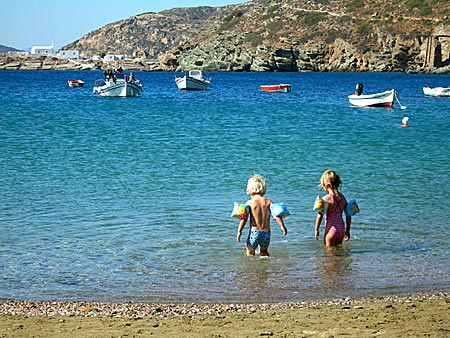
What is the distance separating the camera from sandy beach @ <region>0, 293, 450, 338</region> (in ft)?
23.2

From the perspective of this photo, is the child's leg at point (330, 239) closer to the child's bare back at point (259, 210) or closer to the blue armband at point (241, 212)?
the child's bare back at point (259, 210)

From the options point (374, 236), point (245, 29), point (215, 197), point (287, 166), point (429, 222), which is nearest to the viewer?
point (374, 236)

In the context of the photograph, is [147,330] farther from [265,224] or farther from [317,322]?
[265,224]

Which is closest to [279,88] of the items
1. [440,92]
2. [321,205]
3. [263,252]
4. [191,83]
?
[191,83]

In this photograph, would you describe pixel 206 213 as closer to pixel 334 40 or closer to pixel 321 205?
pixel 321 205

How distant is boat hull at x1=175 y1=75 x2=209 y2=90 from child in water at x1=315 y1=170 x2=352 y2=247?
66634mm

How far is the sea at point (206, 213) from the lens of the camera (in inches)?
394

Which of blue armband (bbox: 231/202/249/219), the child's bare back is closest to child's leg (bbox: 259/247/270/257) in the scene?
the child's bare back

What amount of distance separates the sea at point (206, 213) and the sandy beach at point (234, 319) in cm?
61

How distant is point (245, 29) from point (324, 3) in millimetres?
19182

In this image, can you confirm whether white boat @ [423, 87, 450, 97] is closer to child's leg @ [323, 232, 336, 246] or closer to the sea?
the sea

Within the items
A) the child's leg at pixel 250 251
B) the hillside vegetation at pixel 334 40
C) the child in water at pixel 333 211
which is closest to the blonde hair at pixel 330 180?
the child in water at pixel 333 211

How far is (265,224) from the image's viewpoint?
11062 millimetres

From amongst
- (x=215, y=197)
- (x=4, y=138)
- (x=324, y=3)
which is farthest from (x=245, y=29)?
(x=215, y=197)
